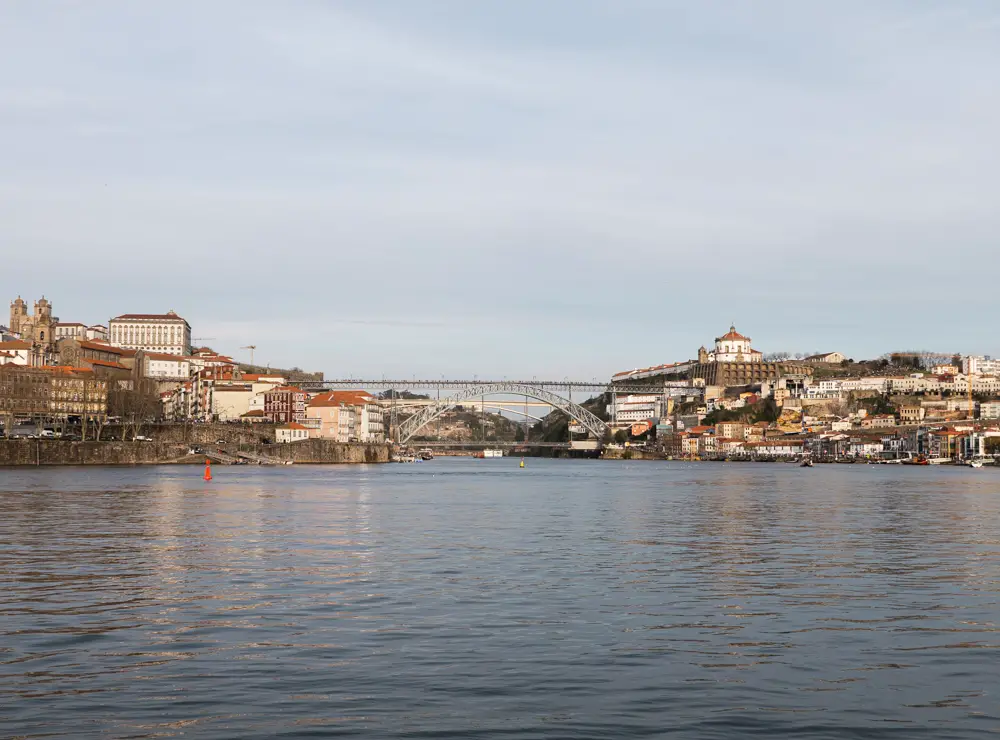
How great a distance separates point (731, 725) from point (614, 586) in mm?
7096

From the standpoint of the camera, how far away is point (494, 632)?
38.0 feet

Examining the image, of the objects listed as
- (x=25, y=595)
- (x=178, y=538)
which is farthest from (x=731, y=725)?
(x=178, y=538)

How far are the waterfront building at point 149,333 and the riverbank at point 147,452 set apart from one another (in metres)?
60.3

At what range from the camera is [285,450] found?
315 ft

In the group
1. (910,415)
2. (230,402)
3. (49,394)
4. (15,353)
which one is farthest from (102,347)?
(910,415)

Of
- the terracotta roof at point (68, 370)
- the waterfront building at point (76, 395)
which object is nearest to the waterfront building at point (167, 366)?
the terracotta roof at point (68, 370)

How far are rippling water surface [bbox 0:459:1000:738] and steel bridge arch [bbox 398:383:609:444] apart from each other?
107575mm

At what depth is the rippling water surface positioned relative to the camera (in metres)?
8.32

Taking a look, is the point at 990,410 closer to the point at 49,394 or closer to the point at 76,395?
the point at 76,395

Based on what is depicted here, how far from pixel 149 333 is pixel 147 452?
7606 cm

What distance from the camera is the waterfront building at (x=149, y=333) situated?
158m

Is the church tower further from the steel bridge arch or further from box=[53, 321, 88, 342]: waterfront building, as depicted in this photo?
the steel bridge arch

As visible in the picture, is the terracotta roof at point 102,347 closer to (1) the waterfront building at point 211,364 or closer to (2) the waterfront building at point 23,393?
(1) the waterfront building at point 211,364

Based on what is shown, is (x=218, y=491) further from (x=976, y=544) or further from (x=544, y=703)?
(x=544, y=703)
